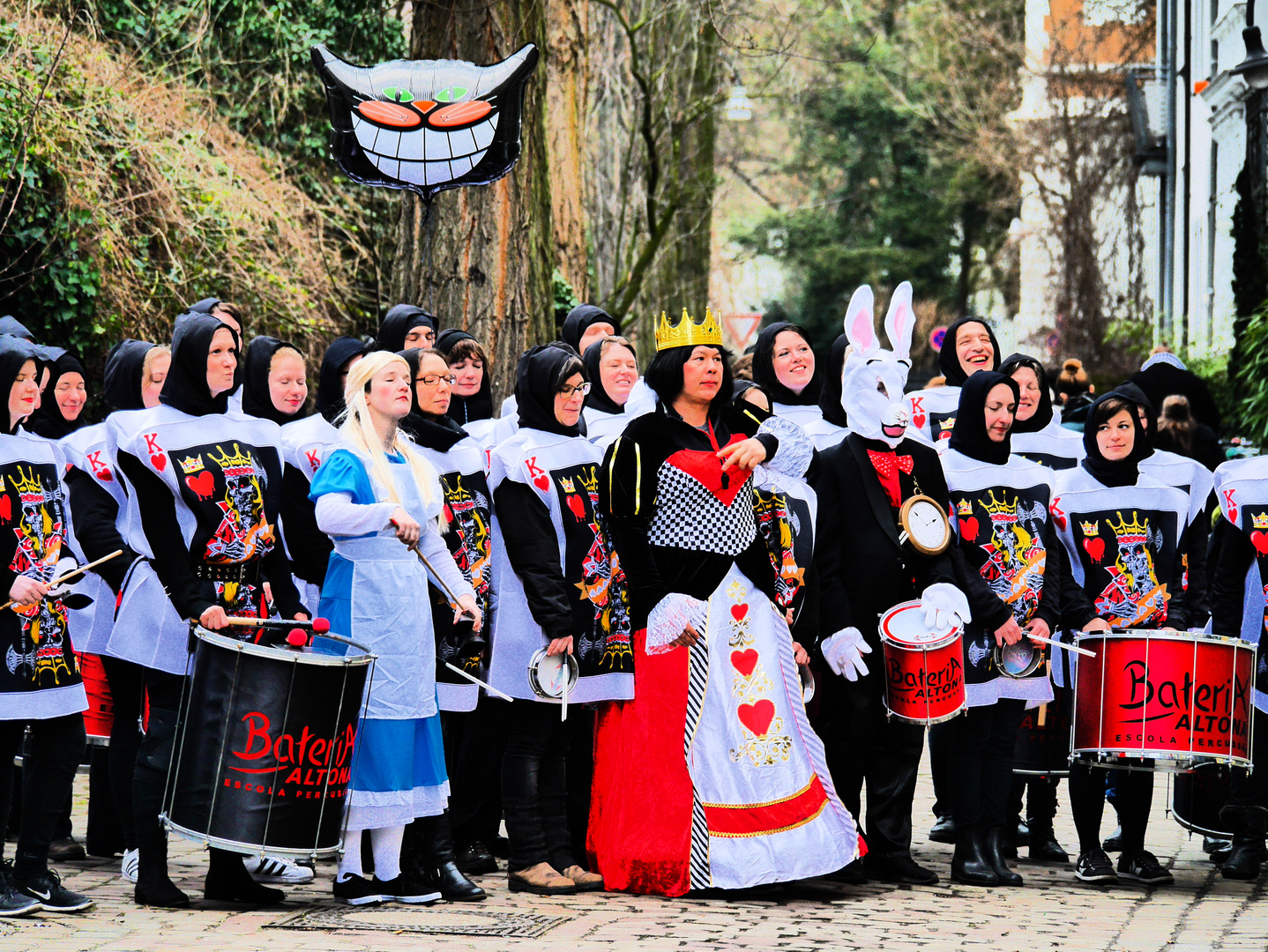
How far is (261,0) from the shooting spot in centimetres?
1767

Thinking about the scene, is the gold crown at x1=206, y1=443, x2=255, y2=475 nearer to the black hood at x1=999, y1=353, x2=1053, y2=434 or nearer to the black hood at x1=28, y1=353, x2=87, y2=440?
the black hood at x1=28, y1=353, x2=87, y2=440

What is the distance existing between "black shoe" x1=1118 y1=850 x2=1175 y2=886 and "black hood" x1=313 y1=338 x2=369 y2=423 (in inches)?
158

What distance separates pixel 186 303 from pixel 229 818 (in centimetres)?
915

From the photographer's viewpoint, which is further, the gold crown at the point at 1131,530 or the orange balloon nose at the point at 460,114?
the orange balloon nose at the point at 460,114

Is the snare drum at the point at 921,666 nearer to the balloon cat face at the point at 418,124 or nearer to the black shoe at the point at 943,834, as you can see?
the black shoe at the point at 943,834

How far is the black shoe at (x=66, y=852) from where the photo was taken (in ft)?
26.2

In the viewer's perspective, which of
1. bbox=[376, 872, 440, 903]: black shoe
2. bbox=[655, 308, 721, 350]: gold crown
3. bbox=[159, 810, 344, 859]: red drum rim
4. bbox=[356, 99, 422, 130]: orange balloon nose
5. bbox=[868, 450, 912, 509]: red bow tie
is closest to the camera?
bbox=[159, 810, 344, 859]: red drum rim

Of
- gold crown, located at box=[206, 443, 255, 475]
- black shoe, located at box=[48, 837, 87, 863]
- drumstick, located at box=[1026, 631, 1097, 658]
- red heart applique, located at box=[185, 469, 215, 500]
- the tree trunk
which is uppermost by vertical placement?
the tree trunk

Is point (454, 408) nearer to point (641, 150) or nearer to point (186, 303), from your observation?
point (186, 303)

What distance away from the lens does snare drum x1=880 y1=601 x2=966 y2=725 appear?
7.20m

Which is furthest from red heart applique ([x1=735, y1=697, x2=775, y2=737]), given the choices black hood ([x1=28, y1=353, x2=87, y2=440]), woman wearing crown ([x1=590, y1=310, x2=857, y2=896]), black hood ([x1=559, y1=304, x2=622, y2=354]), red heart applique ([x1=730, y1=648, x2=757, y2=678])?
black hood ([x1=28, y1=353, x2=87, y2=440])

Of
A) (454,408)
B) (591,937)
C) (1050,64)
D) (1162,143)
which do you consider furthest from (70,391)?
(1050,64)

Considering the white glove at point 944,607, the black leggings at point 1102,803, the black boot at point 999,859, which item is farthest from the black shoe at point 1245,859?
the white glove at point 944,607

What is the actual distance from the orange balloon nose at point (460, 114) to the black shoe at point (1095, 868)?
517 cm
